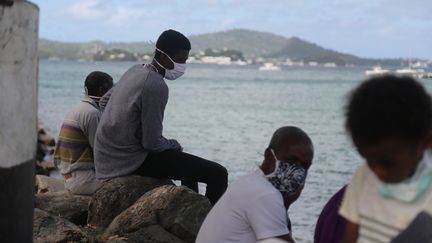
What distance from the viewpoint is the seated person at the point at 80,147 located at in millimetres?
7758

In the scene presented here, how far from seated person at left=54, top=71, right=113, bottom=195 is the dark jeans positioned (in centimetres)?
95

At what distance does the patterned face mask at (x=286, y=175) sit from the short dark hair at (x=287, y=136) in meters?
0.04

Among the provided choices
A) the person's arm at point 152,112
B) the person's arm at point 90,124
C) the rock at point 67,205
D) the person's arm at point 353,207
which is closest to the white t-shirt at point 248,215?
the person's arm at point 353,207

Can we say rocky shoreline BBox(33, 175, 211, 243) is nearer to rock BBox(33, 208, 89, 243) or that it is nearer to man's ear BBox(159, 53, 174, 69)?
rock BBox(33, 208, 89, 243)

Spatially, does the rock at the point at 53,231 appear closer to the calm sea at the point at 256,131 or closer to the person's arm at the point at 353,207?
the calm sea at the point at 256,131

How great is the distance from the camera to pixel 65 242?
5961 mm

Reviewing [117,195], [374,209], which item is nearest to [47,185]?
[117,195]

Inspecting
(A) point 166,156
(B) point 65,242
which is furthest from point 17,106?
(A) point 166,156

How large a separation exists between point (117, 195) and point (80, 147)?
1027 millimetres

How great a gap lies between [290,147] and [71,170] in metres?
4.15

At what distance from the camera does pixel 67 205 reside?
24.6ft

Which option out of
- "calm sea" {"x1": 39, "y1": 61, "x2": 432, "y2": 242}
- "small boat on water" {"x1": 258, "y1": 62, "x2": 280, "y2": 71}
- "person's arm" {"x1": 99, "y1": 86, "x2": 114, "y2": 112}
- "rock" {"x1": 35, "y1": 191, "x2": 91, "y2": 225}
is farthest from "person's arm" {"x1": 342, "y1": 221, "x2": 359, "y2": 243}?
"small boat on water" {"x1": 258, "y1": 62, "x2": 280, "y2": 71}

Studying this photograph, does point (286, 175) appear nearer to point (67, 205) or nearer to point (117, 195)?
point (117, 195)

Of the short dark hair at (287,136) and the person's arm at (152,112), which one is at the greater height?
the short dark hair at (287,136)
